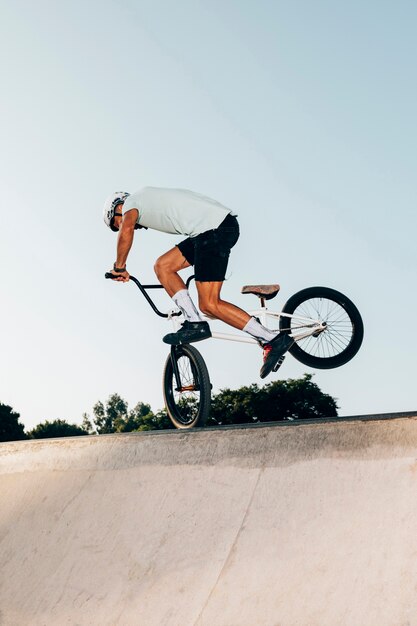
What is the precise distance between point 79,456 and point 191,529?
7.24 ft

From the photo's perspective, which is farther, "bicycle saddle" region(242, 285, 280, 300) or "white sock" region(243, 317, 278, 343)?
"bicycle saddle" region(242, 285, 280, 300)

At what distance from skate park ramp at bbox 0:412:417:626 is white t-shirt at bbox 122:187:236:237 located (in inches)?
92.9

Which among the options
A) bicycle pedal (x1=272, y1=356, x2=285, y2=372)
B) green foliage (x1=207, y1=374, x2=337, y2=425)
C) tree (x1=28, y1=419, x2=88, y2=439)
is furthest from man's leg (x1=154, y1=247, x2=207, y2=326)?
tree (x1=28, y1=419, x2=88, y2=439)

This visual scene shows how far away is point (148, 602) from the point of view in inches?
205

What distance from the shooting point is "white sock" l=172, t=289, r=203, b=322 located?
8.09 m

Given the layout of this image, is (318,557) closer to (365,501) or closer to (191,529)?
(365,501)

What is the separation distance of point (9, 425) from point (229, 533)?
62785 millimetres

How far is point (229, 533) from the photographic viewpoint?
17.5ft

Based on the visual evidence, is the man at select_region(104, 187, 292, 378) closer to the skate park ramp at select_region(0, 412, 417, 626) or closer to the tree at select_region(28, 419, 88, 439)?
the skate park ramp at select_region(0, 412, 417, 626)

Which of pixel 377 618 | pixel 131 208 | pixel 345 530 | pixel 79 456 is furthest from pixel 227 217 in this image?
pixel 377 618

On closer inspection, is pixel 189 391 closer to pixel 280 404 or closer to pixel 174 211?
pixel 174 211

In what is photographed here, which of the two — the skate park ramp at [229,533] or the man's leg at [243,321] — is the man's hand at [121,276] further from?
the skate park ramp at [229,533]

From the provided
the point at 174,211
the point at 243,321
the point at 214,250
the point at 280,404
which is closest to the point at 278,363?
the point at 243,321

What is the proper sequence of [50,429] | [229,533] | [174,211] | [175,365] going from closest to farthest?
[229,533] → [174,211] → [175,365] → [50,429]
